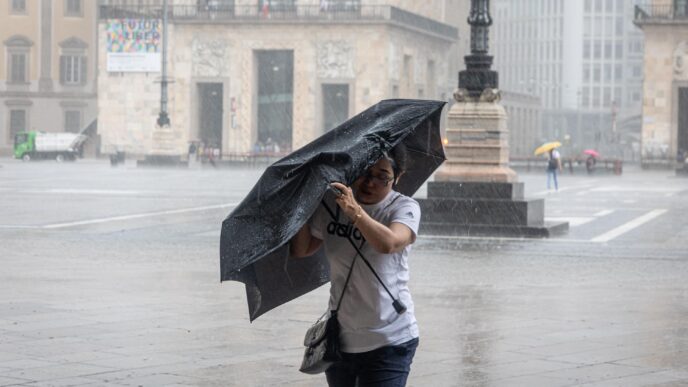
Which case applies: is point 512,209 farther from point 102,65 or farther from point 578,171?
point 102,65

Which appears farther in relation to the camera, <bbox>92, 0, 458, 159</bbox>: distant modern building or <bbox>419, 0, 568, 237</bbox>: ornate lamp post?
<bbox>92, 0, 458, 159</bbox>: distant modern building

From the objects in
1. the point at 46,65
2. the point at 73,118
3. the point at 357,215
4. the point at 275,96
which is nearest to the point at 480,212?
the point at 357,215

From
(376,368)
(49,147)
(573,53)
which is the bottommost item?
(49,147)

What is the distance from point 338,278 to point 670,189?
38.6 m

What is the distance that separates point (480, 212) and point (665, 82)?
4816 centimetres

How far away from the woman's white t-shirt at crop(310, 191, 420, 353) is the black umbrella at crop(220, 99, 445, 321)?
15 centimetres

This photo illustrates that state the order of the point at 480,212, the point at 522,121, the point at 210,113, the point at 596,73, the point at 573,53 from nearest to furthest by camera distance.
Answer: the point at 480,212 → the point at 210,113 → the point at 522,121 → the point at 596,73 → the point at 573,53

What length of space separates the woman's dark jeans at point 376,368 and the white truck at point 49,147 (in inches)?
2879

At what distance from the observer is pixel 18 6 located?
87188mm

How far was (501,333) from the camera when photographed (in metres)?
11.3

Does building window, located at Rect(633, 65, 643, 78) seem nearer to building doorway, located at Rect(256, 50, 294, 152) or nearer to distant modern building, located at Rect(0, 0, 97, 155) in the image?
distant modern building, located at Rect(0, 0, 97, 155)

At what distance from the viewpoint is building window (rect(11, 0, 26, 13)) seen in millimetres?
87062

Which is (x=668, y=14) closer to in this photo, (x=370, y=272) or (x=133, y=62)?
(x=133, y=62)

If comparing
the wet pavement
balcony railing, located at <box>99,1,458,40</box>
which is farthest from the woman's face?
balcony railing, located at <box>99,1,458,40</box>
